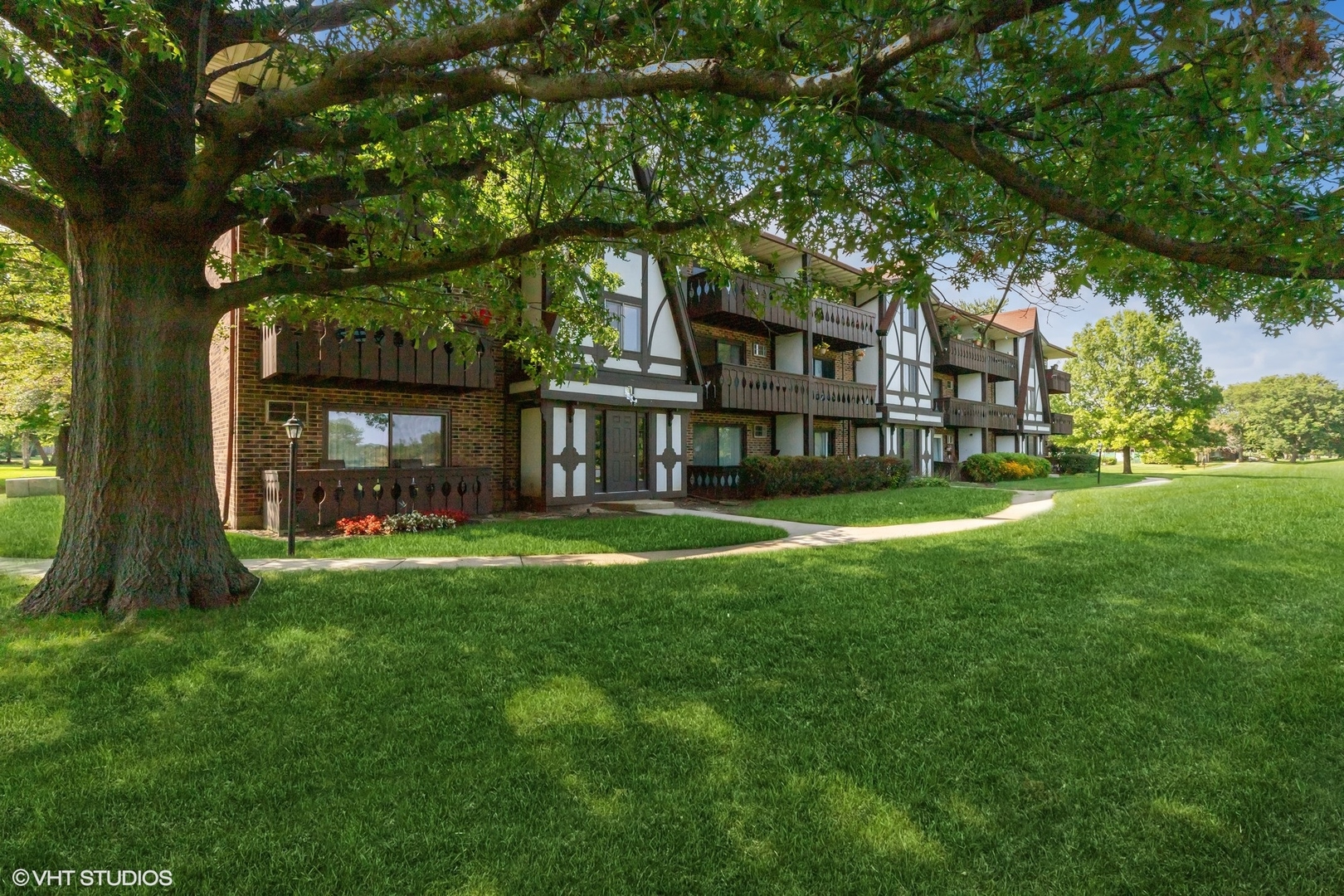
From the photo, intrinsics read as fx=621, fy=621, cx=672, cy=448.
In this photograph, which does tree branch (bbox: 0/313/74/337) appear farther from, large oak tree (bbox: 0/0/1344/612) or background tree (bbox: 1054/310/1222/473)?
background tree (bbox: 1054/310/1222/473)

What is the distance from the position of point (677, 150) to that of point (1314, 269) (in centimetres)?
427

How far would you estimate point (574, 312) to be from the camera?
27.1 feet

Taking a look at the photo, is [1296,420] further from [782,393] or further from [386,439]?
[386,439]

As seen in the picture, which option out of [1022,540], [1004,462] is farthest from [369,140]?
[1004,462]

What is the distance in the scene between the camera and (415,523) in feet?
35.9

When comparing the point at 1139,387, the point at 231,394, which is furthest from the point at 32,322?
the point at 1139,387

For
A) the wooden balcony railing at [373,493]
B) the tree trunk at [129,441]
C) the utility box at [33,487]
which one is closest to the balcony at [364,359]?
the wooden balcony railing at [373,493]

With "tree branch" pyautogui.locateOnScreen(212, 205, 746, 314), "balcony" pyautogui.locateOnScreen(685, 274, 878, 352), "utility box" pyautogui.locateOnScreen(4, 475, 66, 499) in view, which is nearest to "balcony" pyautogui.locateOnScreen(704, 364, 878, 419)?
"balcony" pyautogui.locateOnScreen(685, 274, 878, 352)

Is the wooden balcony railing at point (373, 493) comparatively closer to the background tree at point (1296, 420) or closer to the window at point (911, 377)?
the window at point (911, 377)

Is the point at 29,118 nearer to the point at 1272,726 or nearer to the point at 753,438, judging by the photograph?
the point at 1272,726

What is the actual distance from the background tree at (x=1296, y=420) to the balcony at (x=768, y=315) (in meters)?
84.0

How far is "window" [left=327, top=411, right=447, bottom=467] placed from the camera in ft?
40.8

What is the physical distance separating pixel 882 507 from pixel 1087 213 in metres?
11.9

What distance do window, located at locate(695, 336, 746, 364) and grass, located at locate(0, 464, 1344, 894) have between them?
13.7 m
